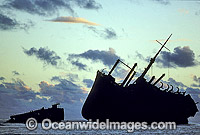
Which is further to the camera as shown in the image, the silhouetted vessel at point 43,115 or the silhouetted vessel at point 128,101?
the silhouetted vessel at point 43,115

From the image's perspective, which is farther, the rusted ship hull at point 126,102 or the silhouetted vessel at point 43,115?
the silhouetted vessel at point 43,115

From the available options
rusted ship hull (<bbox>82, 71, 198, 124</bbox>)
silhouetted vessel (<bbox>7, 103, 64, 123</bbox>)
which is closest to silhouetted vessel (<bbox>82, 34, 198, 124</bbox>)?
rusted ship hull (<bbox>82, 71, 198, 124</bbox>)

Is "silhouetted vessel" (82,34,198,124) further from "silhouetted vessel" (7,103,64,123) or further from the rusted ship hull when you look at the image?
"silhouetted vessel" (7,103,64,123)

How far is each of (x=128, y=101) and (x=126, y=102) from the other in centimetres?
43

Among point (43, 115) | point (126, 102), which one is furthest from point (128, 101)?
point (43, 115)

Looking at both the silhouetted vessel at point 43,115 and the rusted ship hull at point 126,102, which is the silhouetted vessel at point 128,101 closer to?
the rusted ship hull at point 126,102

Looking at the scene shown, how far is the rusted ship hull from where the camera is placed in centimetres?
5200

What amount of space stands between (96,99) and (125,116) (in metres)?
5.74

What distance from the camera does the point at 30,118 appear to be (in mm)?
65938

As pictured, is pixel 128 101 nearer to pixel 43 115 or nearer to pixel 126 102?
pixel 126 102

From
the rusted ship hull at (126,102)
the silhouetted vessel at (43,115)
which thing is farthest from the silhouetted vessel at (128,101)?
the silhouetted vessel at (43,115)

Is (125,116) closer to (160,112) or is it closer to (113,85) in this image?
(113,85)

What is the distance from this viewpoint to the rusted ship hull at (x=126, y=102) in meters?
52.0

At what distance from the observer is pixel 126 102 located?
174 feet
